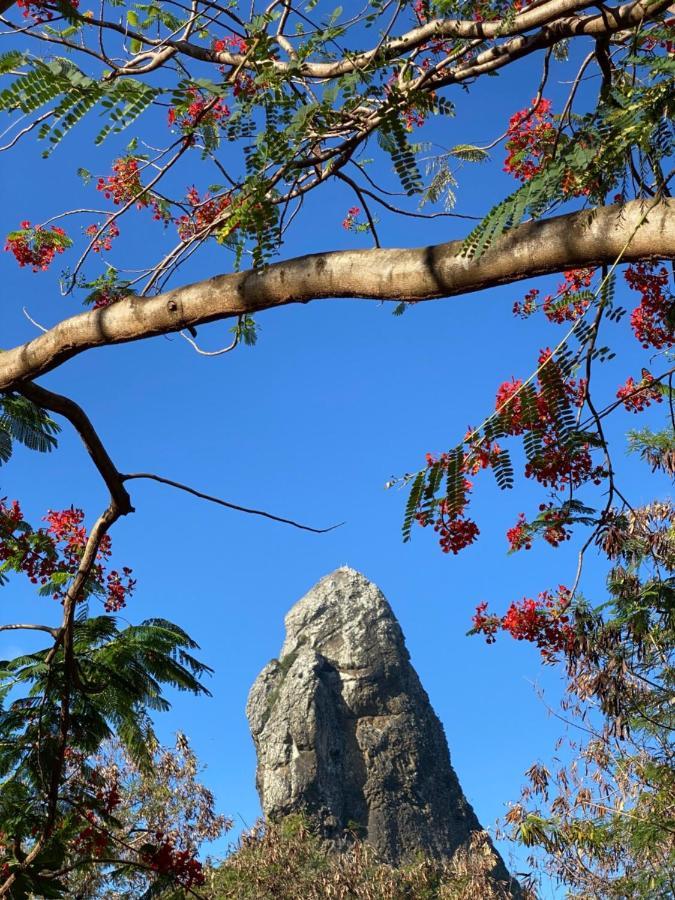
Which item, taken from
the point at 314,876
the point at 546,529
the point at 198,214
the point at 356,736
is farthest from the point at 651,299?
the point at 356,736

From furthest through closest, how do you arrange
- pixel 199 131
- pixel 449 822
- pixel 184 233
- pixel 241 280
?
1. pixel 449 822
2. pixel 184 233
3. pixel 199 131
4. pixel 241 280

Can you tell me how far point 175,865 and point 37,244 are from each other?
11.4 ft

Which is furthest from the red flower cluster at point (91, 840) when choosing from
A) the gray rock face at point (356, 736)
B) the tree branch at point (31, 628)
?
the gray rock face at point (356, 736)

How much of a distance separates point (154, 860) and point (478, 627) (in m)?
2.30

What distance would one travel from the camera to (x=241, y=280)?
8.22ft

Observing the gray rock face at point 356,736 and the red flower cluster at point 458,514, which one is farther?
the gray rock face at point 356,736

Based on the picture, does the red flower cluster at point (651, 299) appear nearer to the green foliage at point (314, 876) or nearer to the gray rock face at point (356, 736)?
the green foliage at point (314, 876)

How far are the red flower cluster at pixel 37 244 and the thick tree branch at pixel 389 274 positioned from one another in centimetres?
278

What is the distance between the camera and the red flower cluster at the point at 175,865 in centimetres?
432

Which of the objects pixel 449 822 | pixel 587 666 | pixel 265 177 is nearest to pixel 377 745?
pixel 449 822

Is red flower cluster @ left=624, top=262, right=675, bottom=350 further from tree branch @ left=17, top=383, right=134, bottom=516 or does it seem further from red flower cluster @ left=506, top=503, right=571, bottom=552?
tree branch @ left=17, top=383, right=134, bottom=516

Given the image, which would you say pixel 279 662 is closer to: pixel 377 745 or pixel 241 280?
pixel 377 745

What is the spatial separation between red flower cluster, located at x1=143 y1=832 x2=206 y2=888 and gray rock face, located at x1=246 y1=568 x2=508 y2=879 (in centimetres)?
3645

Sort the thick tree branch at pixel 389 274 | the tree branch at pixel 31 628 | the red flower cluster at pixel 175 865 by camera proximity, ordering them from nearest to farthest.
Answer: the thick tree branch at pixel 389 274 → the tree branch at pixel 31 628 → the red flower cluster at pixel 175 865
